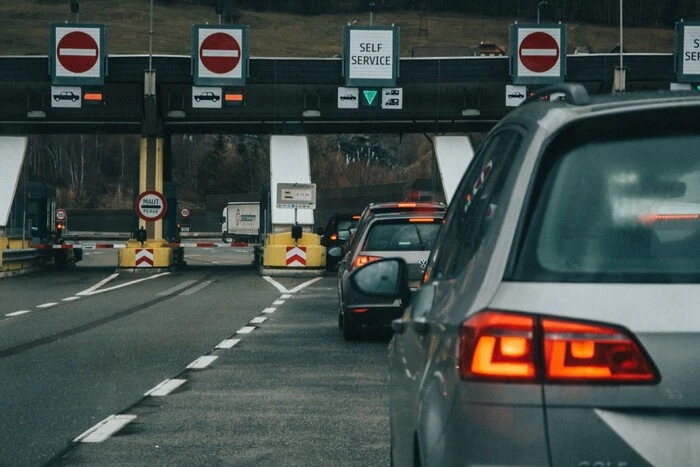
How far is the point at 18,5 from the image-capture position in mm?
145875

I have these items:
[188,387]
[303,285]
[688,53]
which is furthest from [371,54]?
[188,387]

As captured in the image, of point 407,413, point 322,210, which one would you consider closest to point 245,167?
point 322,210

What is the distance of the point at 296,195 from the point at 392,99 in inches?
164

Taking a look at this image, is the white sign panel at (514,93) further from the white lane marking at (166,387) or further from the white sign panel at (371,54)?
the white lane marking at (166,387)

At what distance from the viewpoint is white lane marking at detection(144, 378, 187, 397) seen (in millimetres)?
11117

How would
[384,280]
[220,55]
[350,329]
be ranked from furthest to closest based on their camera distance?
[220,55] → [350,329] → [384,280]

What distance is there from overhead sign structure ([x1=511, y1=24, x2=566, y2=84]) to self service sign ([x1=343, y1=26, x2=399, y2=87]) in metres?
3.33

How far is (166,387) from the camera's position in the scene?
37.8 ft

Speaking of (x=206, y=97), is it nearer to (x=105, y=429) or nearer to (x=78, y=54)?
(x=78, y=54)

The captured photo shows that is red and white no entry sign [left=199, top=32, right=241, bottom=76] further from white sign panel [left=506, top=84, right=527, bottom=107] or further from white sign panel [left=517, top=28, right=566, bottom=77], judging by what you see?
white sign panel [left=517, top=28, right=566, bottom=77]

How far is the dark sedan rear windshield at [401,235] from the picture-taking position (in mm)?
16578

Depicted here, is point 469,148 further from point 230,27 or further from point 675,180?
point 675,180

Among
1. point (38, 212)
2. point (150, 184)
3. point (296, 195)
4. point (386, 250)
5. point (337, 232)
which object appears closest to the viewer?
point (386, 250)

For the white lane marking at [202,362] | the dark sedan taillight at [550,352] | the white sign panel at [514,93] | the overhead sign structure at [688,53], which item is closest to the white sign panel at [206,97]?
the white sign panel at [514,93]
